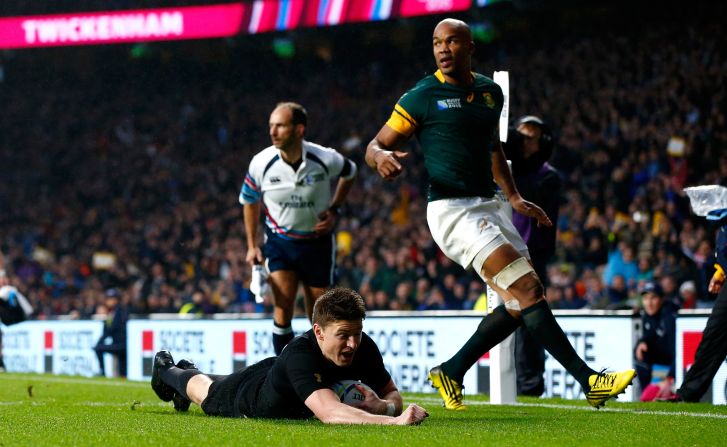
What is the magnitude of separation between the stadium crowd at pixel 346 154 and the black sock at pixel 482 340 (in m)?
5.82

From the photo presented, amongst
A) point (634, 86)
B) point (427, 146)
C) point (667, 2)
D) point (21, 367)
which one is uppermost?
point (667, 2)

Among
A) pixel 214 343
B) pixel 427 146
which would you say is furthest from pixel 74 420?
pixel 214 343

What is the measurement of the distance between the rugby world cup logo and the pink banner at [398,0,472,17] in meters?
8.92

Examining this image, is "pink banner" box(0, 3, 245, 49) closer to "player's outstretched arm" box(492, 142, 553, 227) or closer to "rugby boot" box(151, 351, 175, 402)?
"player's outstretched arm" box(492, 142, 553, 227)

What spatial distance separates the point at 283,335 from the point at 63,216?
70.7ft

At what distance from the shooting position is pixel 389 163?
5.99 m

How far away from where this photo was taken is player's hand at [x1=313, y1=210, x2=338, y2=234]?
9.12m

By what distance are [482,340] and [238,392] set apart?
1615mm

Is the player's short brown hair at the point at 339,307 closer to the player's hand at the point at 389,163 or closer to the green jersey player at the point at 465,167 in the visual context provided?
the player's hand at the point at 389,163

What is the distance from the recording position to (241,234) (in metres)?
24.2

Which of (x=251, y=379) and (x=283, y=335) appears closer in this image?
(x=251, y=379)

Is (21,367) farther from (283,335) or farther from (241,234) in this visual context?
(283,335)

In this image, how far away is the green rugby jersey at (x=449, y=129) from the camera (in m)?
6.75

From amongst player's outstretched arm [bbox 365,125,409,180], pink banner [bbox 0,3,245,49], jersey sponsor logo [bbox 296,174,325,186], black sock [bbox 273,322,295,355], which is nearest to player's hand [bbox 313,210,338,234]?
jersey sponsor logo [bbox 296,174,325,186]
